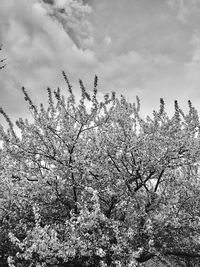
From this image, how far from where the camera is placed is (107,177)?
1165cm

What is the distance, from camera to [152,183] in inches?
530

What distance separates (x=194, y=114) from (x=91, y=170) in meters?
4.76

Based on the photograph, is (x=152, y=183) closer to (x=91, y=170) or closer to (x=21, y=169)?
(x=91, y=170)

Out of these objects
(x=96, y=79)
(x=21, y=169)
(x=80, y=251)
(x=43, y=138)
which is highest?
(x=96, y=79)

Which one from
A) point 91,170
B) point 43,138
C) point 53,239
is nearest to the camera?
point 53,239

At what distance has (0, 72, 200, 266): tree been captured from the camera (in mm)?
10695

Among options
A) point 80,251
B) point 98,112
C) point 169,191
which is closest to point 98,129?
point 98,112

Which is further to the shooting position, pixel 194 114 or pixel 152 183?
pixel 152 183

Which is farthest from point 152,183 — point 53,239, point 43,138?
point 53,239

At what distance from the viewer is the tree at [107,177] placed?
10.7m

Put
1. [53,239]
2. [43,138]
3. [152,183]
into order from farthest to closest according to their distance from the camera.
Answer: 1. [152,183]
2. [43,138]
3. [53,239]

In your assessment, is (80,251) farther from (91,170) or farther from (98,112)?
(98,112)

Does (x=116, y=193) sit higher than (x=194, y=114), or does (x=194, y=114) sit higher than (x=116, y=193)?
(x=194, y=114)

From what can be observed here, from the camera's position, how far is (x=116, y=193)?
10922 mm
